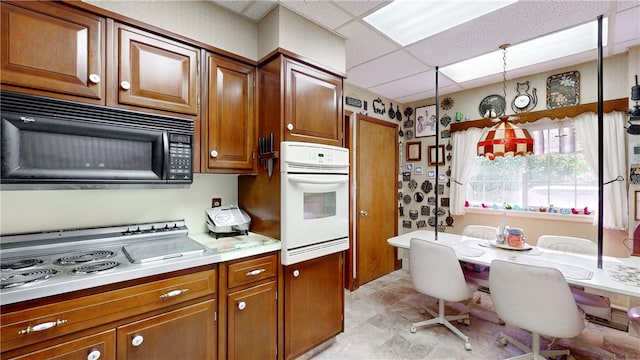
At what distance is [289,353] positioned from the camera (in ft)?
6.08

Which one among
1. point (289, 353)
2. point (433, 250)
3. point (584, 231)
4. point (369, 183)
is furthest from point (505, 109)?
point (289, 353)

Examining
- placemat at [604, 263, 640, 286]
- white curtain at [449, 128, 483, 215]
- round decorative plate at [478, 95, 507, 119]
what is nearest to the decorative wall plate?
white curtain at [449, 128, 483, 215]

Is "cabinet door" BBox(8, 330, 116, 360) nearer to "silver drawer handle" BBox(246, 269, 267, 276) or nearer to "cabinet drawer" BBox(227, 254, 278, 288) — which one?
"cabinet drawer" BBox(227, 254, 278, 288)

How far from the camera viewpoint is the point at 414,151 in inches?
159

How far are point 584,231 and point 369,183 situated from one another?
7.59 feet

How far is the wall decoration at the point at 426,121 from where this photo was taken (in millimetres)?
3826

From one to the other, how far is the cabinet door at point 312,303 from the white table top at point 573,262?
0.88 m

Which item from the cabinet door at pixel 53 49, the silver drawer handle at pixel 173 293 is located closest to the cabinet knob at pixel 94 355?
the silver drawer handle at pixel 173 293

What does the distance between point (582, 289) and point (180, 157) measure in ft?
10.8

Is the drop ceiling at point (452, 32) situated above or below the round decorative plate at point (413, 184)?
above

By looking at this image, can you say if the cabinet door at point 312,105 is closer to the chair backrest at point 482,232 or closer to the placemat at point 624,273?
the chair backrest at point 482,232

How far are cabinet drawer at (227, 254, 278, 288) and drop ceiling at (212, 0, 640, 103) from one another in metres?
1.79

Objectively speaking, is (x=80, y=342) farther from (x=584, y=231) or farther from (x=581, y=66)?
(x=581, y=66)

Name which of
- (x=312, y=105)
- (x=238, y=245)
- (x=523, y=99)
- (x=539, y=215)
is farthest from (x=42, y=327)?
(x=523, y=99)
